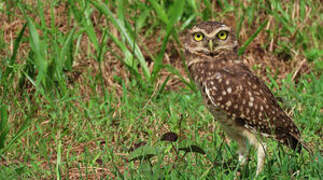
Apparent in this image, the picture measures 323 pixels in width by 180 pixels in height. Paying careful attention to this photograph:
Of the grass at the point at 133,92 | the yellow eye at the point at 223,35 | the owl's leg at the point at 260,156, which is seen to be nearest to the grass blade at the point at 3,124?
the grass at the point at 133,92

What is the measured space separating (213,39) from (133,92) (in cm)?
138

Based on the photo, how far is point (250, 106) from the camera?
389cm

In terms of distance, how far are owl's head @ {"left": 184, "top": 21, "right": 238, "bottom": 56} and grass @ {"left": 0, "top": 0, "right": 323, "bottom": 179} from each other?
23 centimetres

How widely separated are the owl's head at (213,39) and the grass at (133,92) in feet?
0.77

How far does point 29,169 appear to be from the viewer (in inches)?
160

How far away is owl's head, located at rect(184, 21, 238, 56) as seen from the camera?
13.7 feet

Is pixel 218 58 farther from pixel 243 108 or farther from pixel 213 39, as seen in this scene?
pixel 243 108

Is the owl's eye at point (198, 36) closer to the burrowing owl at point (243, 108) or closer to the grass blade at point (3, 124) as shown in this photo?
the burrowing owl at point (243, 108)


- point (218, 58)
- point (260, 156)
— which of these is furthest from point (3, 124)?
point (260, 156)

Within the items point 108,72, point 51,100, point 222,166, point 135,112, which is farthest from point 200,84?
point 108,72

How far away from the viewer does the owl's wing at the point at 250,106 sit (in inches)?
152

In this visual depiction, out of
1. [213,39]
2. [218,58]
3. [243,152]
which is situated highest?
[213,39]

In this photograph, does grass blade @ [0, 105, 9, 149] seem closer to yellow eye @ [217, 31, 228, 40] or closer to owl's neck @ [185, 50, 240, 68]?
owl's neck @ [185, 50, 240, 68]

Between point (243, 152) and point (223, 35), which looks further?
point (223, 35)
